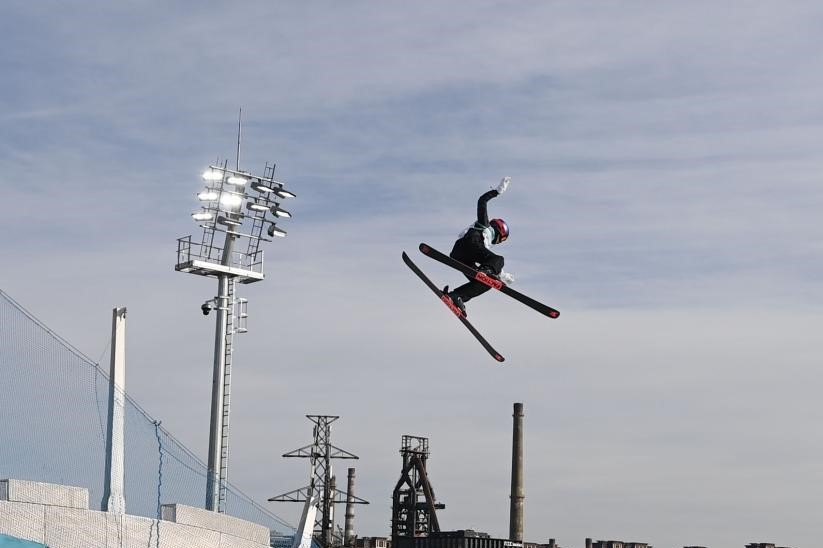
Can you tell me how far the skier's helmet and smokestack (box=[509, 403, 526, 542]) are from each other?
55039 millimetres

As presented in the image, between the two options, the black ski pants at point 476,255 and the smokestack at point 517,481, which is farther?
the smokestack at point 517,481

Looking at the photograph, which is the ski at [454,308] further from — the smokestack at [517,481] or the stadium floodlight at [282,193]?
the smokestack at [517,481]

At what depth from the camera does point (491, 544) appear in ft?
228

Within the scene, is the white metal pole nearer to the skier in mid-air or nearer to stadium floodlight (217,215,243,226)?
the skier in mid-air

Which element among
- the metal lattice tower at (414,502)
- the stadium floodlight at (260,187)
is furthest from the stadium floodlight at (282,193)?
the metal lattice tower at (414,502)

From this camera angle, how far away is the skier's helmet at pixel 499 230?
987 inches

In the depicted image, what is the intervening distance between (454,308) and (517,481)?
55.7m

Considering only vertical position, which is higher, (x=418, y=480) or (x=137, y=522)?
(x=418, y=480)

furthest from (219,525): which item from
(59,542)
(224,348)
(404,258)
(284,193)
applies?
(284,193)

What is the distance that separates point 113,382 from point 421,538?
151 ft

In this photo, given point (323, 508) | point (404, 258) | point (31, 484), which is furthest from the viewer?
point (323, 508)

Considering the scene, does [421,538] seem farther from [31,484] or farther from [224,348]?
[31,484]

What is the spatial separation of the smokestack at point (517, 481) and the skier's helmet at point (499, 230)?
55.0 meters

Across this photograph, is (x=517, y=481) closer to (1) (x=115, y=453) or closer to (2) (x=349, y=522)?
(2) (x=349, y=522)
